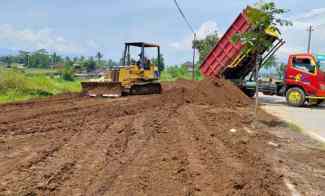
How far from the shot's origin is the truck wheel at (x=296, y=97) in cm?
1466

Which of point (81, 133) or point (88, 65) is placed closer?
point (81, 133)

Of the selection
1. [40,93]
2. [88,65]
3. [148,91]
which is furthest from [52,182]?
[88,65]

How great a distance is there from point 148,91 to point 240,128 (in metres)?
8.85

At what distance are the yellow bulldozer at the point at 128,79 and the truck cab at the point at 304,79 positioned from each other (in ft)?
21.2

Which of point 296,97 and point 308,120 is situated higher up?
point 296,97

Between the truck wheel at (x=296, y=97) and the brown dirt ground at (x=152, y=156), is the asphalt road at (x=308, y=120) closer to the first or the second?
the truck wheel at (x=296, y=97)

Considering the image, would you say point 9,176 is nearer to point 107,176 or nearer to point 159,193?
point 107,176

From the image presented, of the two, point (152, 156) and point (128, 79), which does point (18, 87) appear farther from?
point (152, 156)

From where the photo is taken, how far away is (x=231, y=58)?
49.8 feet

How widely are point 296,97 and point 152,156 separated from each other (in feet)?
36.6

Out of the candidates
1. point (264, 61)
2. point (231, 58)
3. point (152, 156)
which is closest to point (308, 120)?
point (264, 61)

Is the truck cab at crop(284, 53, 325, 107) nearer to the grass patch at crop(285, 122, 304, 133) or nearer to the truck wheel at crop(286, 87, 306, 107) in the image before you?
the truck wheel at crop(286, 87, 306, 107)

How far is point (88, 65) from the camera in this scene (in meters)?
71.3

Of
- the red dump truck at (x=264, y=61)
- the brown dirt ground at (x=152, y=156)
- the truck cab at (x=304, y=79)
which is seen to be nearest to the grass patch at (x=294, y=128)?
the brown dirt ground at (x=152, y=156)
